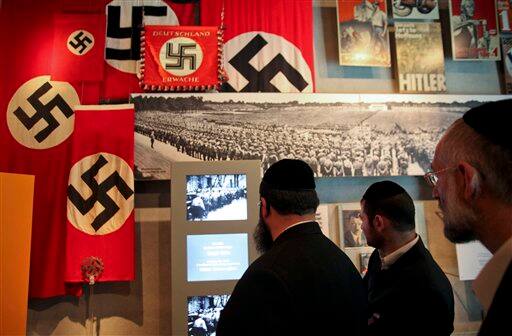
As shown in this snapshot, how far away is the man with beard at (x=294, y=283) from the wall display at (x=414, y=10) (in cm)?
384

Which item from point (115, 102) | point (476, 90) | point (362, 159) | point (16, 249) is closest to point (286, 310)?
point (16, 249)

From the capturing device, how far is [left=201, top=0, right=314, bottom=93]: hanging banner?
14.3ft

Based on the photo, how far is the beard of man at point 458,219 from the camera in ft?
3.20

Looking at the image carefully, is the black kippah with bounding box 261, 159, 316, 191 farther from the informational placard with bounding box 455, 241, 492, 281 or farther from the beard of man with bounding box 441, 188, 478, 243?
the informational placard with bounding box 455, 241, 492, 281

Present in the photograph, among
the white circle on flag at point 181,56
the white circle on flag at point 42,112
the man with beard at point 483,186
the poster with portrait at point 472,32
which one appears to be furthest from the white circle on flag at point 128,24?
the man with beard at point 483,186

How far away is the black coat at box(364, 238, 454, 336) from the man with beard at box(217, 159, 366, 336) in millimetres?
400

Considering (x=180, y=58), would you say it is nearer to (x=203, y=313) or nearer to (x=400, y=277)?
(x=203, y=313)

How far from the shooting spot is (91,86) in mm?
4266

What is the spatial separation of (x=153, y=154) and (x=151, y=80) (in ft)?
2.53

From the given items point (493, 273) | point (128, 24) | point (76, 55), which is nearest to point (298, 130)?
point (128, 24)

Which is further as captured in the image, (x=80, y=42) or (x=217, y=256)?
(x=80, y=42)

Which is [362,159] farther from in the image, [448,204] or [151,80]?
[448,204]

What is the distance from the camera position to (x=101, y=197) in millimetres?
3926

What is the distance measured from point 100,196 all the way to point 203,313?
5.11 feet
